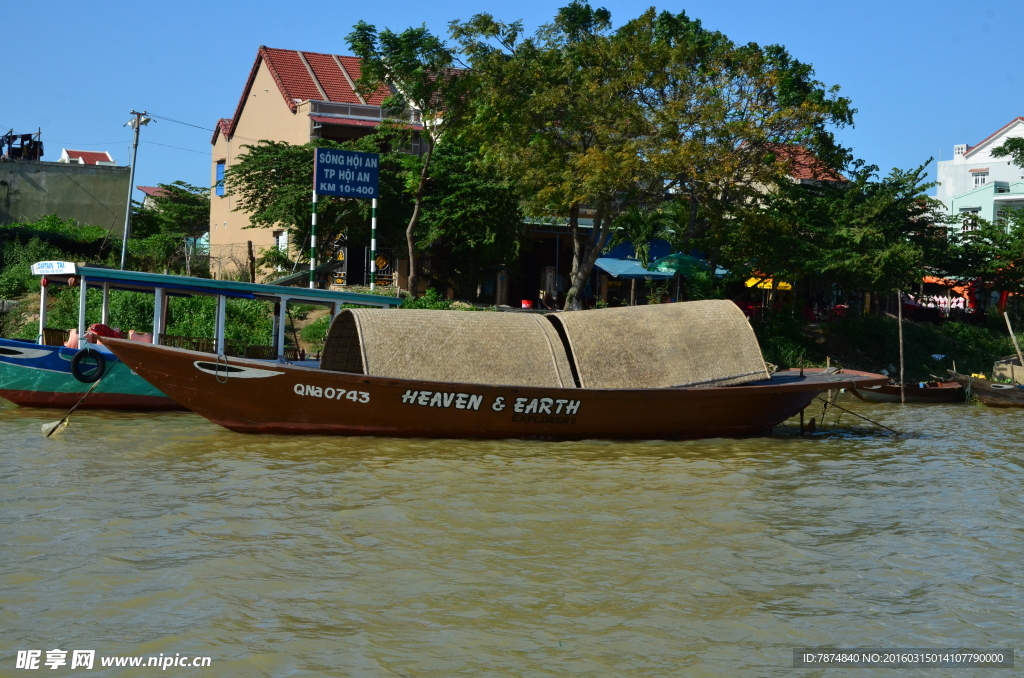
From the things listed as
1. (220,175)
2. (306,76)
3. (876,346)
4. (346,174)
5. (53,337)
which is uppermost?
(306,76)

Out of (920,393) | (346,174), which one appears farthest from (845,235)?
(346,174)

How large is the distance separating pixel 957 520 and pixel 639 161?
568 inches

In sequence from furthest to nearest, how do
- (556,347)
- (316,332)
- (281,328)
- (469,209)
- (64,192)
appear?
1. (64,192)
2. (469,209)
3. (316,332)
4. (281,328)
5. (556,347)

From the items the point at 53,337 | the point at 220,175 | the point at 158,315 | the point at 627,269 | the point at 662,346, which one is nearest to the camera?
the point at 662,346

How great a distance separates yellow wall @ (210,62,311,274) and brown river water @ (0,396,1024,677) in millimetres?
19547

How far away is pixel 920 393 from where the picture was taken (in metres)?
22.1

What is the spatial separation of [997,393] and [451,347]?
1374cm

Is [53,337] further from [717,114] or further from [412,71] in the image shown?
[717,114]

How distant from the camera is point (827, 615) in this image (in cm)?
669

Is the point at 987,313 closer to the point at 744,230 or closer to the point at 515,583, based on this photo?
the point at 744,230

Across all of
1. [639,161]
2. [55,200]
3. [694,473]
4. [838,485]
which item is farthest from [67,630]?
[55,200]

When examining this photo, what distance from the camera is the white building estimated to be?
45.6 metres

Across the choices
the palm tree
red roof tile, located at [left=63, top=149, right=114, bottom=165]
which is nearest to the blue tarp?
the palm tree

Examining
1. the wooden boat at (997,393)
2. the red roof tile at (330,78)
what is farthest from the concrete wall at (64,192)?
the wooden boat at (997,393)
